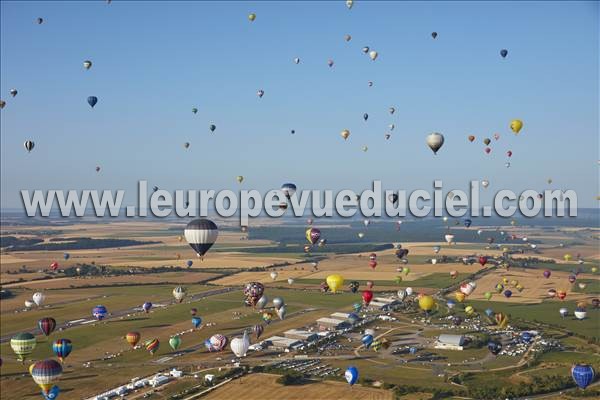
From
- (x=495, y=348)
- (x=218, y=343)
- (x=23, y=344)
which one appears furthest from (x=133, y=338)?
(x=495, y=348)

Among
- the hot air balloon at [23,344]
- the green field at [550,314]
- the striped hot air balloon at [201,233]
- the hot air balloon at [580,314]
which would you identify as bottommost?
the green field at [550,314]

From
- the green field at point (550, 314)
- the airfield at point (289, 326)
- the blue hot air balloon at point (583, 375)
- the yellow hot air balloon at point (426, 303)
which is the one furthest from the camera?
the yellow hot air balloon at point (426, 303)

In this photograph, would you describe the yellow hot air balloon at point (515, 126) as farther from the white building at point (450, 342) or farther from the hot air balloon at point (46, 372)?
the hot air balloon at point (46, 372)

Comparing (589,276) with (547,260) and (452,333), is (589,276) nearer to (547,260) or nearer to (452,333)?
(547,260)

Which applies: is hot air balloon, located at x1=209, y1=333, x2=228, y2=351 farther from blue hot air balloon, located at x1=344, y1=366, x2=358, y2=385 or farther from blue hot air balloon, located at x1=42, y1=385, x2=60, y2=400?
blue hot air balloon, located at x1=42, y1=385, x2=60, y2=400

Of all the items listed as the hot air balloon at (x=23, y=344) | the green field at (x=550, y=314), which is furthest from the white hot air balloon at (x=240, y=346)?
the green field at (x=550, y=314)

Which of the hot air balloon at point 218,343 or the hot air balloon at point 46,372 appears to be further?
the hot air balloon at point 218,343

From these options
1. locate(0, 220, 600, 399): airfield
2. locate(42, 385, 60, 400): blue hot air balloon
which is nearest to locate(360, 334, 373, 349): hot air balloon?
locate(0, 220, 600, 399): airfield
